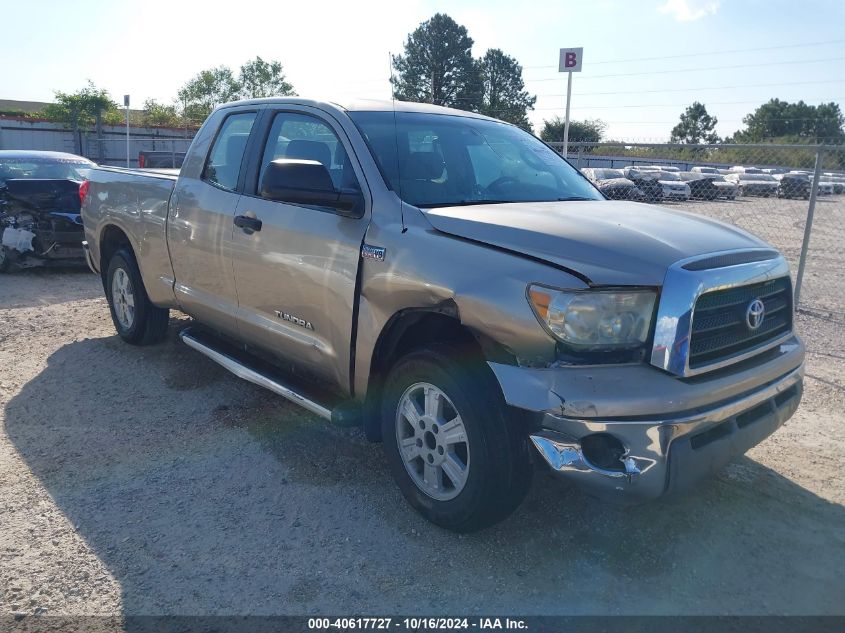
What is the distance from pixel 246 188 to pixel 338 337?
133 cm

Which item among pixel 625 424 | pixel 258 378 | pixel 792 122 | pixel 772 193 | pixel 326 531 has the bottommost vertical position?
pixel 326 531

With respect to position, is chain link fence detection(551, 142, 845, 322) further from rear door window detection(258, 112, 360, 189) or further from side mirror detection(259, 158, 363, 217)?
side mirror detection(259, 158, 363, 217)

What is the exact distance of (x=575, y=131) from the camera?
1502 inches

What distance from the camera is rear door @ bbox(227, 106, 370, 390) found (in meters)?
3.65

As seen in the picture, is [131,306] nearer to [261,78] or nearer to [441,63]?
[261,78]

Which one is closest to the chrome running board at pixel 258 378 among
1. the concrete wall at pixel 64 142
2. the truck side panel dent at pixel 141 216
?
the truck side panel dent at pixel 141 216

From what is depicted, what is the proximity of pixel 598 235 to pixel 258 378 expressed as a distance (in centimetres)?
224

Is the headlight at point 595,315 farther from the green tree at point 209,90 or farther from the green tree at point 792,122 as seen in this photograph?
the green tree at point 792,122

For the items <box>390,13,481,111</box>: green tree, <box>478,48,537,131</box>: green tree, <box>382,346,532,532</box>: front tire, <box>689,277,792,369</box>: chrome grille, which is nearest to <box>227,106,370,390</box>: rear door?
<box>382,346,532,532</box>: front tire

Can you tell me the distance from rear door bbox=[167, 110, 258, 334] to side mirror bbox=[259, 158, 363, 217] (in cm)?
102

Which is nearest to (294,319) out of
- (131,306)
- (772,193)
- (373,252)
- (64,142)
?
(373,252)

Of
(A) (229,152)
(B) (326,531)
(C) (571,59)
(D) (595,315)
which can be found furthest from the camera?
(C) (571,59)

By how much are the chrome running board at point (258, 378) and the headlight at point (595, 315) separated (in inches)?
55.7

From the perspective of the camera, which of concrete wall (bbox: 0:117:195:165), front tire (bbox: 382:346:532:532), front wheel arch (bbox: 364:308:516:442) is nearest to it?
front tire (bbox: 382:346:532:532)
